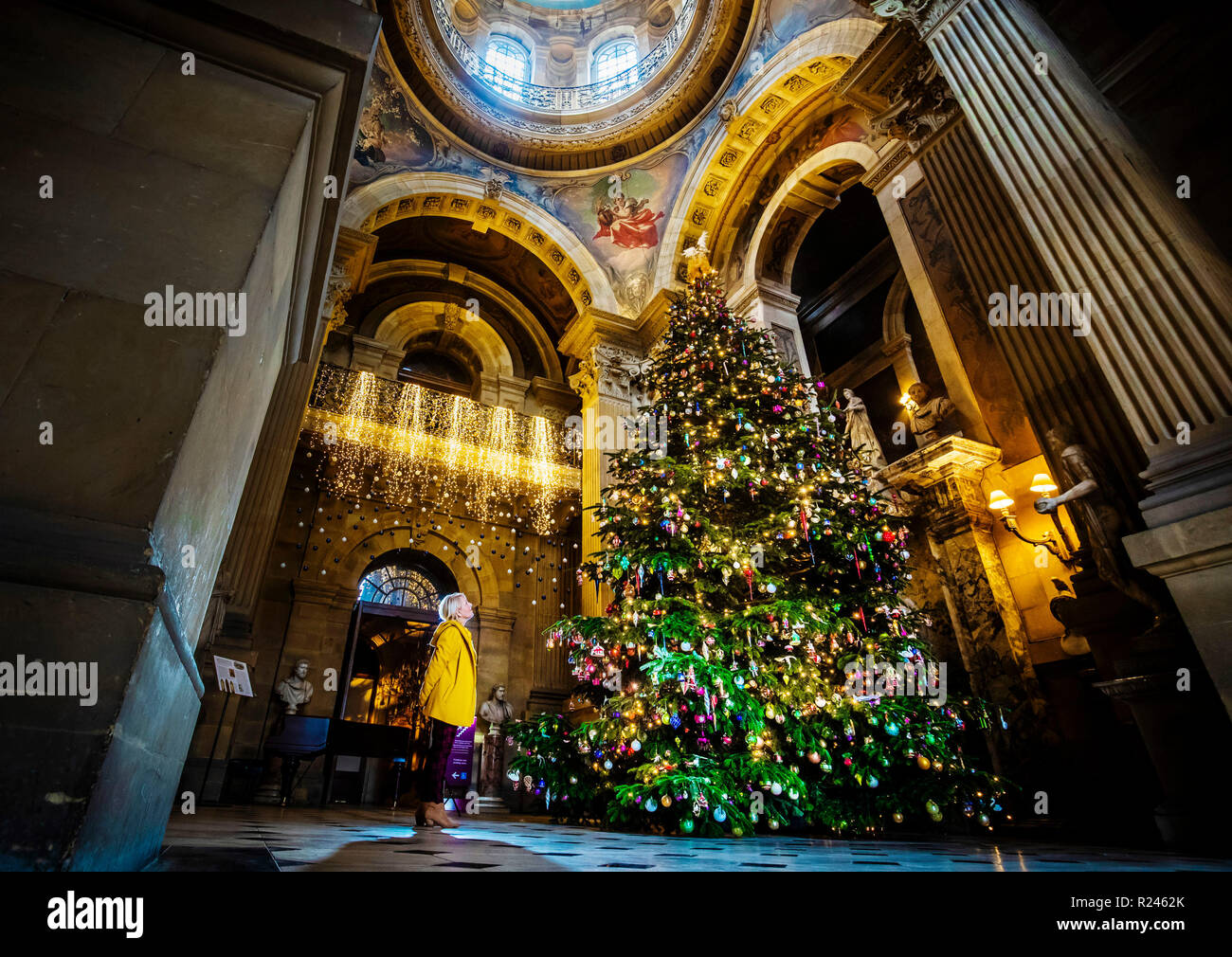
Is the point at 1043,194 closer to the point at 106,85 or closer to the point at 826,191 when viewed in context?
the point at 106,85

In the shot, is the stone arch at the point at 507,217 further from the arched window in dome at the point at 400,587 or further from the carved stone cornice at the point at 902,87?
the arched window in dome at the point at 400,587

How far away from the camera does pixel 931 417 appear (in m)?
7.32

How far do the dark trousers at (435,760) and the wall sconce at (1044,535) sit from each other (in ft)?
16.7

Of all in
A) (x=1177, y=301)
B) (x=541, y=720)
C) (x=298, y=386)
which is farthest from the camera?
(x=298, y=386)

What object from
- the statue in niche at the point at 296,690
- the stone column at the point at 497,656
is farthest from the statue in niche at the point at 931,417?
the statue in niche at the point at 296,690

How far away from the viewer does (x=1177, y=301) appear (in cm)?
315

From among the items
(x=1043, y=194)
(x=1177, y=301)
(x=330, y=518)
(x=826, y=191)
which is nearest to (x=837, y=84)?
(x=826, y=191)

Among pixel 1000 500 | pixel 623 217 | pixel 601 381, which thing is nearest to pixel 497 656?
pixel 601 381

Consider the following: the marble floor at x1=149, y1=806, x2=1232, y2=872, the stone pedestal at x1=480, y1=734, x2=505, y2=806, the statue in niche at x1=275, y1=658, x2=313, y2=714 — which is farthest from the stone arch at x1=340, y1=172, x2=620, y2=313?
the marble floor at x1=149, y1=806, x2=1232, y2=872

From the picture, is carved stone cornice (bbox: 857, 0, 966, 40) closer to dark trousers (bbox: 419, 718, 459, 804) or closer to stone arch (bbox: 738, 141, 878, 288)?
stone arch (bbox: 738, 141, 878, 288)

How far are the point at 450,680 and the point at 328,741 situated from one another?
4864 mm

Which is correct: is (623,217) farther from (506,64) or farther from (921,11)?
(921,11)
